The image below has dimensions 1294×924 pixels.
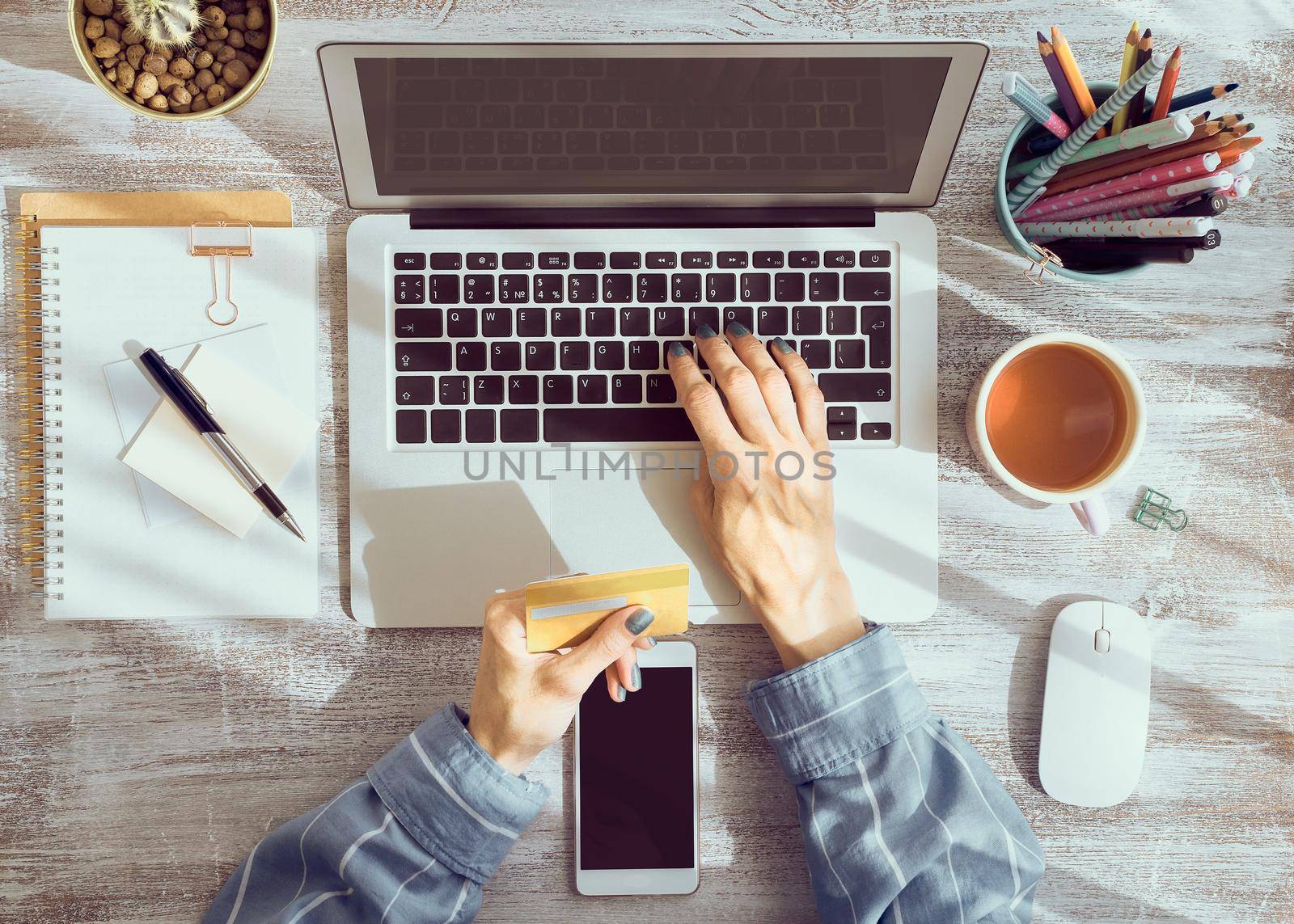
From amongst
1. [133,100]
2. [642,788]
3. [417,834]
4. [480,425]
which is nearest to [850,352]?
[480,425]

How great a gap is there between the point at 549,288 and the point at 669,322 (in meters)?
0.12

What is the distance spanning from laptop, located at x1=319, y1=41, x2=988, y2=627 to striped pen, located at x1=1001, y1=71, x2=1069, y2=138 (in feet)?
0.30

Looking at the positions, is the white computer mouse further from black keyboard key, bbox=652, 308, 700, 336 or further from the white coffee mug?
black keyboard key, bbox=652, 308, 700, 336

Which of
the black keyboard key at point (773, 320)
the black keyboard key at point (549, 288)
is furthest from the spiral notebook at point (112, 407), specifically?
the black keyboard key at point (773, 320)

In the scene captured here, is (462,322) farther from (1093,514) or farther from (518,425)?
(1093,514)

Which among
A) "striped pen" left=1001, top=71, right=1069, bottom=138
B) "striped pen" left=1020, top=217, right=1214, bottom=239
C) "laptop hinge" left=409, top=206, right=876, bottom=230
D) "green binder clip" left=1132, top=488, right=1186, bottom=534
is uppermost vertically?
"striped pen" left=1001, top=71, right=1069, bottom=138

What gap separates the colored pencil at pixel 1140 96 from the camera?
697 millimetres

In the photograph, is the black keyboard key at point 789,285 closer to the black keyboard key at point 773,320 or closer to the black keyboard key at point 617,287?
the black keyboard key at point 773,320

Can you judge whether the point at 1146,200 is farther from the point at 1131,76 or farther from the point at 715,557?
the point at 715,557

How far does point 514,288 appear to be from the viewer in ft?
2.65

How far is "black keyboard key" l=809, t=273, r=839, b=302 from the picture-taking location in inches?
32.0

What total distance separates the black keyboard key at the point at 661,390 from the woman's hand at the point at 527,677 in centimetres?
21

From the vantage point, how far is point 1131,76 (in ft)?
2.21

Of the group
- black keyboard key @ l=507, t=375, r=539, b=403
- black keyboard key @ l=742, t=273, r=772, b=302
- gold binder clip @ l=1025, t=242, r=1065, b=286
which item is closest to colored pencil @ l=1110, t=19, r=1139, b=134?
gold binder clip @ l=1025, t=242, r=1065, b=286
